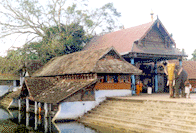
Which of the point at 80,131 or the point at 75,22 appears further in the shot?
the point at 75,22

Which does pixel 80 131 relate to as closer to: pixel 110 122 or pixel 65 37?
pixel 110 122

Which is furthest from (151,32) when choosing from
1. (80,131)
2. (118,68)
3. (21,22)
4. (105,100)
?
(21,22)

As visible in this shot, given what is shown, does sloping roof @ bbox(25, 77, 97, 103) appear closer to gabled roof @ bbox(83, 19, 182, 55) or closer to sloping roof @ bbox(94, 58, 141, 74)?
sloping roof @ bbox(94, 58, 141, 74)

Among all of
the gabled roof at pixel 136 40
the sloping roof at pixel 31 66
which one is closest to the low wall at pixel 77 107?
the gabled roof at pixel 136 40

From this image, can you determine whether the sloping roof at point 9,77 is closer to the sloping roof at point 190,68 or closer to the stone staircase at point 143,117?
the stone staircase at point 143,117

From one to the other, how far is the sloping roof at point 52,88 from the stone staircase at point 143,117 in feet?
6.62

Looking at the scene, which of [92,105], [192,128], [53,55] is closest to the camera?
[192,128]

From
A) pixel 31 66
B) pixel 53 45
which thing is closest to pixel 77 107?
pixel 53 45

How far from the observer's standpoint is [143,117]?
13250 mm

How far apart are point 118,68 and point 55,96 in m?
5.55

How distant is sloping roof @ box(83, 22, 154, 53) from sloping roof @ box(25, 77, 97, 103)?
6530 mm

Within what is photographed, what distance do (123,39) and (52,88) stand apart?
9926 mm

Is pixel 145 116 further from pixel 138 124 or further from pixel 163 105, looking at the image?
pixel 163 105

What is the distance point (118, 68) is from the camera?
1916cm
